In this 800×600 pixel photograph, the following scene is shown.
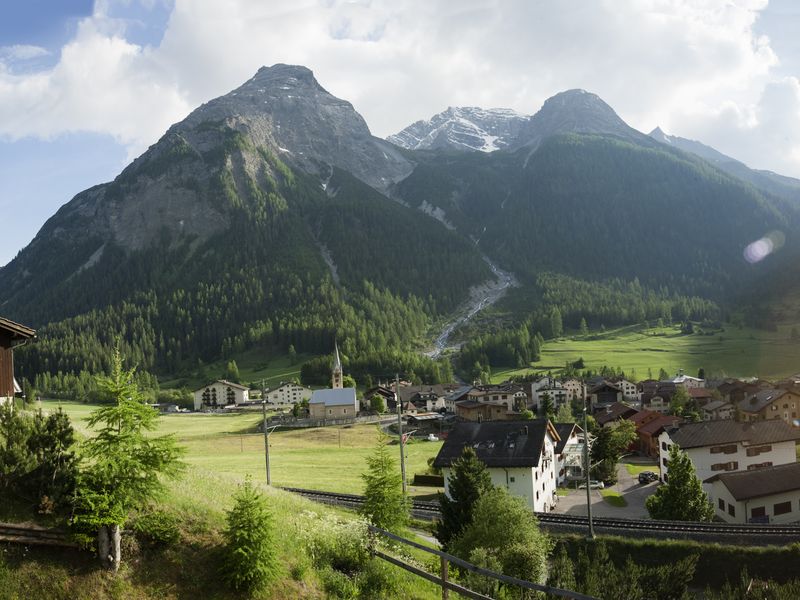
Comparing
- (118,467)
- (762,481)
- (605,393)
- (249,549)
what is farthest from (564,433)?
(605,393)

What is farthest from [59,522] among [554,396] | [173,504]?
[554,396]

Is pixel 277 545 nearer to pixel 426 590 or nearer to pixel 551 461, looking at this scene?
pixel 426 590

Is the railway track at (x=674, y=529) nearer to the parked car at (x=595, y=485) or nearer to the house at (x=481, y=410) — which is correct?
the parked car at (x=595, y=485)

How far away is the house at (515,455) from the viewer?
192 ft

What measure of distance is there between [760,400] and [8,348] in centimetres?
11617

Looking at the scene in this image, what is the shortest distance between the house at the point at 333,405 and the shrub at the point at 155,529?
116964 mm

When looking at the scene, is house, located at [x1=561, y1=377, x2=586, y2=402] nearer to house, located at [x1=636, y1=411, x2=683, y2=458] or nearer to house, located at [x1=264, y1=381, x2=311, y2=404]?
house, located at [x1=636, y1=411, x2=683, y2=458]

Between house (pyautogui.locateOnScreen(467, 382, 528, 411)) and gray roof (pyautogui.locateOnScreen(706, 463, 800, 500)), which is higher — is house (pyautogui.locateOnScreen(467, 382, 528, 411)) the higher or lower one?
the higher one

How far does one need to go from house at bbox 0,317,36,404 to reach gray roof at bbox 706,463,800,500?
192ft

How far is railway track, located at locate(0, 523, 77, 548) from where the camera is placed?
52.3 ft

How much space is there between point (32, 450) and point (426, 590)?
13596 millimetres

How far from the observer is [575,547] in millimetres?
44031

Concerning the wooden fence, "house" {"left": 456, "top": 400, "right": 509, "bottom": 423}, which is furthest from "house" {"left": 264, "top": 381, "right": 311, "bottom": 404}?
the wooden fence

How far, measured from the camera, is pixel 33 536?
16141 mm
